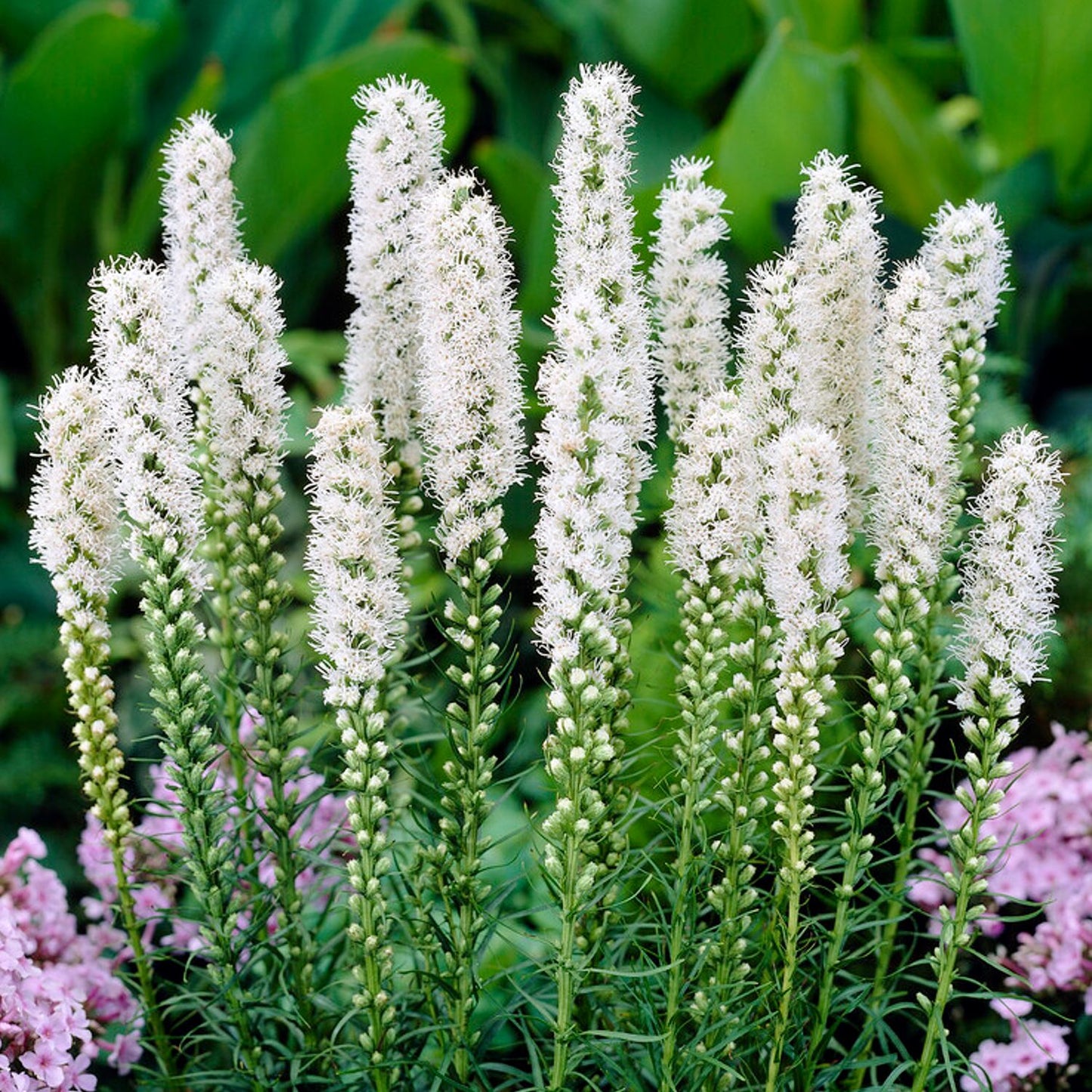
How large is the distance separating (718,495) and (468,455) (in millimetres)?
284

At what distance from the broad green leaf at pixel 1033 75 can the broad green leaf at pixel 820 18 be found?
0.43 m

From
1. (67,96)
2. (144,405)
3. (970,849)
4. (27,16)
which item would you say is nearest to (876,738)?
(970,849)

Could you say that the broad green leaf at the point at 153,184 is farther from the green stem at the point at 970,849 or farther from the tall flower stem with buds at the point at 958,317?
the green stem at the point at 970,849

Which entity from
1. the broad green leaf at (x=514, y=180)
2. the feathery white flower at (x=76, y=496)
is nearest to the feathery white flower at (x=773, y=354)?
the feathery white flower at (x=76, y=496)

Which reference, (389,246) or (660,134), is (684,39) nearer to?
(660,134)

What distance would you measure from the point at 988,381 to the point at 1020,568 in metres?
2.63

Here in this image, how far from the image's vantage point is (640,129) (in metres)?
4.92

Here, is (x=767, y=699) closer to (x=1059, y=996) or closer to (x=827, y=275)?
(x=827, y=275)

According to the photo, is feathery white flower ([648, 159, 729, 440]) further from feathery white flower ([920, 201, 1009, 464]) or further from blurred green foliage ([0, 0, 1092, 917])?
blurred green foliage ([0, 0, 1092, 917])

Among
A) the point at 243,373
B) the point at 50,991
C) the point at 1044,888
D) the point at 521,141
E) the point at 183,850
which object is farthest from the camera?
the point at 521,141

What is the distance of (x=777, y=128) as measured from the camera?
4.07 meters

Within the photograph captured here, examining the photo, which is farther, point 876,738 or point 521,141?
point 521,141

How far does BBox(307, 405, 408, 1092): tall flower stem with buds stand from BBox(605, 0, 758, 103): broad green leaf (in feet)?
11.7

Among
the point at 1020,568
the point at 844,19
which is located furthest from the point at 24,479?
the point at 1020,568
